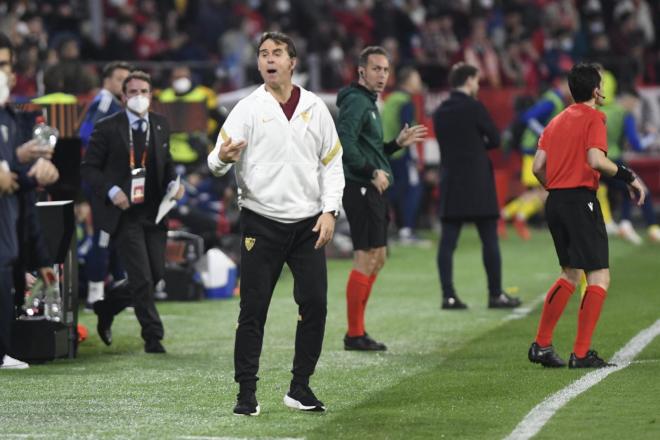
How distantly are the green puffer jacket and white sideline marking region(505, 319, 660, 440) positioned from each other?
219cm

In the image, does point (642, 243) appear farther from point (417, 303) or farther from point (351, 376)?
point (351, 376)

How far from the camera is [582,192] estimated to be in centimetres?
982

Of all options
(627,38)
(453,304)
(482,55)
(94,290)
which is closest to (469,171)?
(453,304)

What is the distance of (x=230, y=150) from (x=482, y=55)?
64.4 feet

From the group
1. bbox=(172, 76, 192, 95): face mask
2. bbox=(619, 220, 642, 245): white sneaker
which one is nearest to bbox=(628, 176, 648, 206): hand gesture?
bbox=(172, 76, 192, 95): face mask

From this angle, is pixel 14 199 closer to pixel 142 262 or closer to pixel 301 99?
pixel 142 262

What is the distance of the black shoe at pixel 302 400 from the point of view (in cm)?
846

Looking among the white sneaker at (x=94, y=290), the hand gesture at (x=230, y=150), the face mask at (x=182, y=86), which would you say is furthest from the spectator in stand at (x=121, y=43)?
the hand gesture at (x=230, y=150)

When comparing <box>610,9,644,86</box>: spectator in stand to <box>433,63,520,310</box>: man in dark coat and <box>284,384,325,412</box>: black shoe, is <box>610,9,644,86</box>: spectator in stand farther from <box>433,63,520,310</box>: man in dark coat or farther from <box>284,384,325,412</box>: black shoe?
<box>284,384,325,412</box>: black shoe

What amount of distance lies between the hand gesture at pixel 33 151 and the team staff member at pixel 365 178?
260 cm

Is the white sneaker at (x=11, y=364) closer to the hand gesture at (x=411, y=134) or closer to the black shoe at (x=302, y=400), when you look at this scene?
the black shoe at (x=302, y=400)

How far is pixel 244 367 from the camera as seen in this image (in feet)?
27.0

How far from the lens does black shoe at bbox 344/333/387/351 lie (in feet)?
37.1

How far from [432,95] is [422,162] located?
1164 mm
